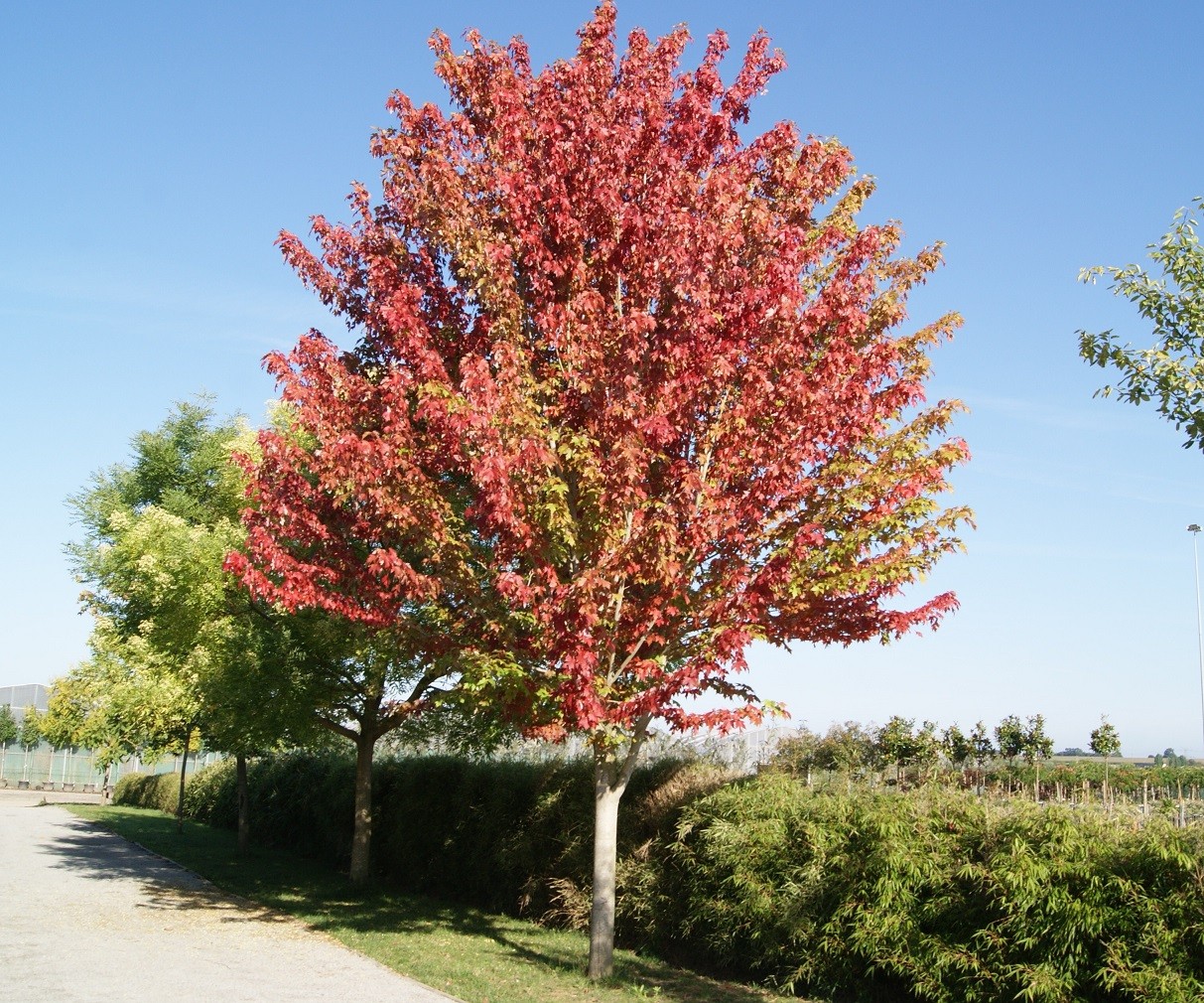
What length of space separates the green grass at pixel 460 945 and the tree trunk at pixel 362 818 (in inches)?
13.8

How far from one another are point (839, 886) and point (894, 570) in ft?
10.1

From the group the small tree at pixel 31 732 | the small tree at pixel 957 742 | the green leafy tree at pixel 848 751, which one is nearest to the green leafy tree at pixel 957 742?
the small tree at pixel 957 742

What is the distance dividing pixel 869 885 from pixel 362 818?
1050 centimetres

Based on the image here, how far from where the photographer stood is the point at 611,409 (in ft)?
29.7

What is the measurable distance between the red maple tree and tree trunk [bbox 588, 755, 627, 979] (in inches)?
1.2

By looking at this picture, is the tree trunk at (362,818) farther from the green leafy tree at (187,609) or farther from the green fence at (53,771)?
the green fence at (53,771)

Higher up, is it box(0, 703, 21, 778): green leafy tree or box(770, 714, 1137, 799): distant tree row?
box(770, 714, 1137, 799): distant tree row

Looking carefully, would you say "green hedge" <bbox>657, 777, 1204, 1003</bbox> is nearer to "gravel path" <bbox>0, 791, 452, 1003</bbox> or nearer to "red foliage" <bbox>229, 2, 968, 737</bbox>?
"red foliage" <bbox>229, 2, 968, 737</bbox>

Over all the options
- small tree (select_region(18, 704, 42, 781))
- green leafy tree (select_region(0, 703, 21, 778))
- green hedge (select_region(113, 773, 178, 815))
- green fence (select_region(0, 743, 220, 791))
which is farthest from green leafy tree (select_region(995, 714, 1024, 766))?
green leafy tree (select_region(0, 703, 21, 778))

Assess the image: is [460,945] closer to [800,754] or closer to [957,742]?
[800,754]

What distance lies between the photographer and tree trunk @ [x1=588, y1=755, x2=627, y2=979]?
9.98m

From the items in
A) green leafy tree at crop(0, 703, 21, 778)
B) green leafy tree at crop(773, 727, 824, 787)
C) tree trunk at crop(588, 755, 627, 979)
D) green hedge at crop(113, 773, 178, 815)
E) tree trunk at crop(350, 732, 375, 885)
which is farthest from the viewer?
green leafy tree at crop(0, 703, 21, 778)

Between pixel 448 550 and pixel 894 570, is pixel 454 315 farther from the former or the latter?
pixel 894 570

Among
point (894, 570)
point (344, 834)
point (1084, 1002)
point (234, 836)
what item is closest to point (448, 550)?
point (894, 570)
